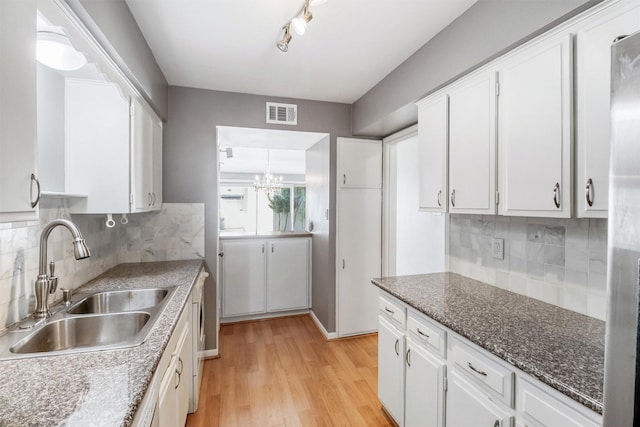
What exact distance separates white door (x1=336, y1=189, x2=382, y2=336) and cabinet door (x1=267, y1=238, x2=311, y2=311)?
2.59 feet

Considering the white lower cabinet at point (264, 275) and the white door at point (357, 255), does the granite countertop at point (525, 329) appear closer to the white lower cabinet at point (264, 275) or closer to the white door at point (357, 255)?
the white door at point (357, 255)

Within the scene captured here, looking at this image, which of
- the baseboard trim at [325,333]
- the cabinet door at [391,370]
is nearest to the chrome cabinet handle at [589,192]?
the cabinet door at [391,370]

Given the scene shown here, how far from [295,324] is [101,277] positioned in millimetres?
2089

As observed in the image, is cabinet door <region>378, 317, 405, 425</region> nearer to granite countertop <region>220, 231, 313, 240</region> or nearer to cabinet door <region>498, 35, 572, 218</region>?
cabinet door <region>498, 35, 572, 218</region>

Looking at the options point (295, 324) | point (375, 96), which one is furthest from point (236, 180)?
point (375, 96)

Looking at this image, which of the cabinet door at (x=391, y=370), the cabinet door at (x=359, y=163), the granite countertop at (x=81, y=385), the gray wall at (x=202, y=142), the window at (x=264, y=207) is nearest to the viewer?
the granite countertop at (x=81, y=385)

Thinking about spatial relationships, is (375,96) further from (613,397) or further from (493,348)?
(613,397)

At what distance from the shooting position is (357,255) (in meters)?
3.08

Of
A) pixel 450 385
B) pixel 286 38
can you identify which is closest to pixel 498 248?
pixel 450 385

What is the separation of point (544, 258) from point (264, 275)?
2847mm

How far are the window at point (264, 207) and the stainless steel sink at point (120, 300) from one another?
17.0 feet

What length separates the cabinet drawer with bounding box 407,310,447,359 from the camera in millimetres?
1389

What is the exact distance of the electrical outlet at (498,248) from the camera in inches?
69.1

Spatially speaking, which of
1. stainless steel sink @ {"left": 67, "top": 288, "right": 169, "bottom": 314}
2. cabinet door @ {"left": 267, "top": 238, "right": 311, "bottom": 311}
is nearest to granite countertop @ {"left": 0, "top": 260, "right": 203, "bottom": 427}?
stainless steel sink @ {"left": 67, "top": 288, "right": 169, "bottom": 314}
